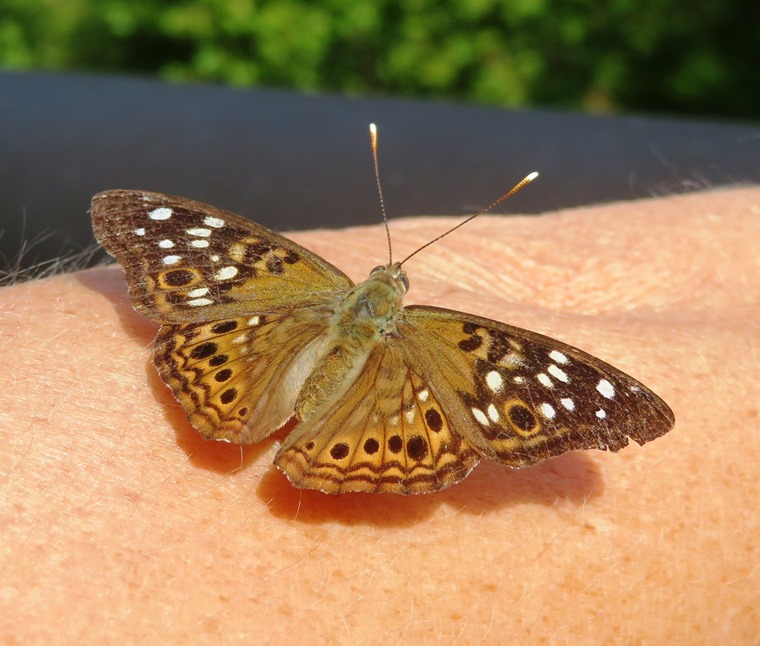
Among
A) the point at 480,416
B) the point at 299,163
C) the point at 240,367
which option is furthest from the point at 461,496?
the point at 299,163

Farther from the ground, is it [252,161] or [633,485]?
[633,485]

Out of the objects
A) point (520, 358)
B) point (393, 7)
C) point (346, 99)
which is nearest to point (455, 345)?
point (520, 358)

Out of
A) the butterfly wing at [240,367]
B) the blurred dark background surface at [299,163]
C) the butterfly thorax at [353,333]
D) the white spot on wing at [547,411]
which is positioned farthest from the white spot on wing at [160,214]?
the blurred dark background surface at [299,163]

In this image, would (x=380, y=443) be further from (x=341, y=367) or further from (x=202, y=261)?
(x=202, y=261)

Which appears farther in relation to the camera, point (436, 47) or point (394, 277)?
point (436, 47)

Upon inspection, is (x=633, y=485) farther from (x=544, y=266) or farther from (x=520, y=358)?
(x=544, y=266)
